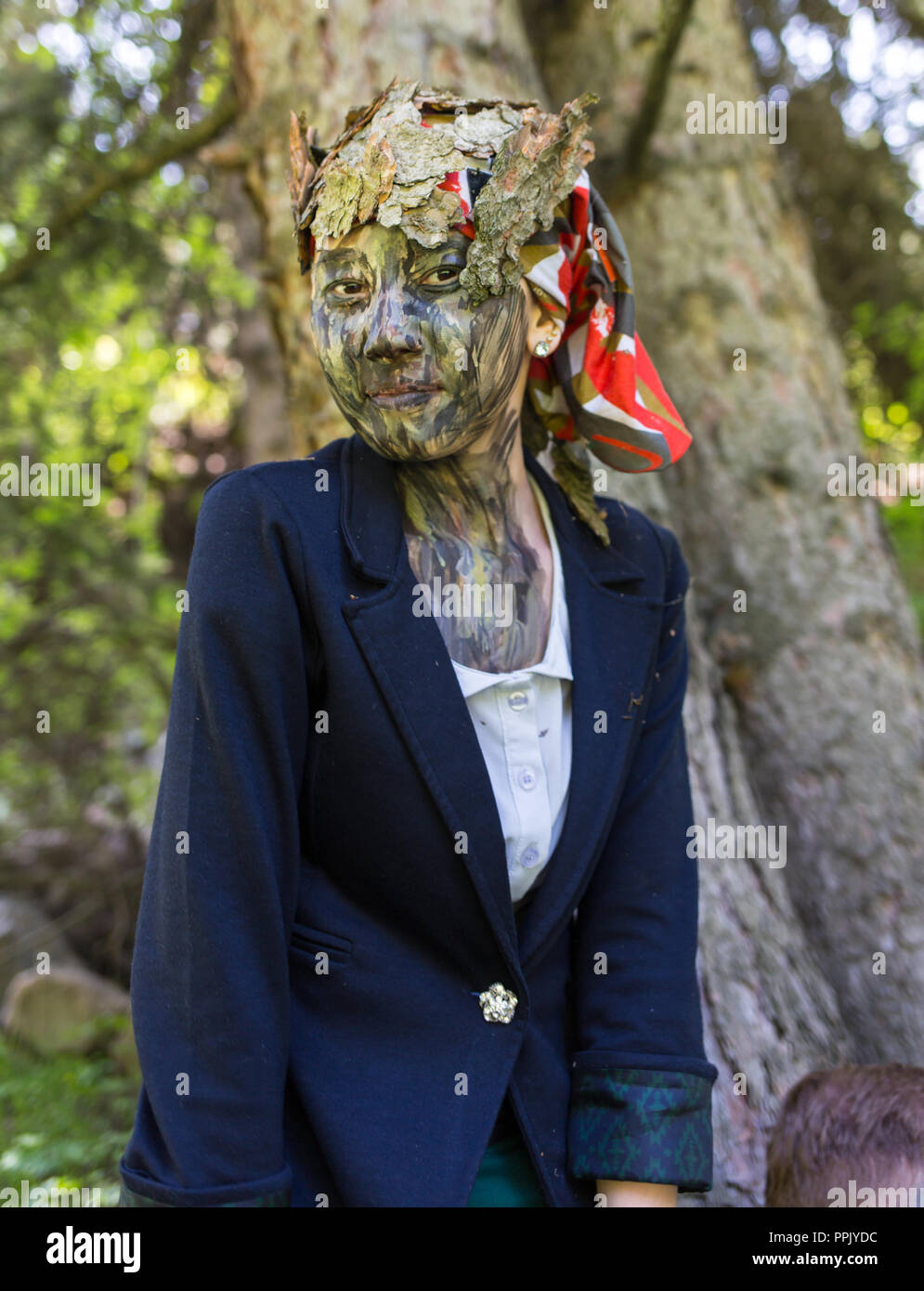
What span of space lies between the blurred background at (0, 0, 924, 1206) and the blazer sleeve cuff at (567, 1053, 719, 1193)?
25.0 inches

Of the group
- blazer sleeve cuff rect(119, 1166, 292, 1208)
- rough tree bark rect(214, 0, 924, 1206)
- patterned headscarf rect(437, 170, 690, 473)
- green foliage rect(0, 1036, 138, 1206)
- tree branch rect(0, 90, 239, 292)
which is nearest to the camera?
blazer sleeve cuff rect(119, 1166, 292, 1208)

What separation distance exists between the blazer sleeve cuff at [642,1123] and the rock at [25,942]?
4.10 meters

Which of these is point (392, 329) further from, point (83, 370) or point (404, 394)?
point (83, 370)

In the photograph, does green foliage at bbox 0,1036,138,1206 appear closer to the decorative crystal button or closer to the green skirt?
the green skirt

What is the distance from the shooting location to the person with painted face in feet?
4.67

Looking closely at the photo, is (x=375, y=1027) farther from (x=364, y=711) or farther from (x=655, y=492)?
(x=655, y=492)

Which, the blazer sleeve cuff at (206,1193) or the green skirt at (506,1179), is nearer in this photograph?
the blazer sleeve cuff at (206,1193)

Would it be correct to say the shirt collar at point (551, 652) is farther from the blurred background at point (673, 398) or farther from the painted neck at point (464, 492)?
the blurred background at point (673, 398)

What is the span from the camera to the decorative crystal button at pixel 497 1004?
1.60m

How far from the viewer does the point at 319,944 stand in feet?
5.10

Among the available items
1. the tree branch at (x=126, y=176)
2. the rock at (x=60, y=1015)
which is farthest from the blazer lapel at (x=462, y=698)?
the rock at (x=60, y=1015)

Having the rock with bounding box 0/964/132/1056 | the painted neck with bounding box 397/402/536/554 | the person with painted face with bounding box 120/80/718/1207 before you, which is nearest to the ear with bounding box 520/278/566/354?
the person with painted face with bounding box 120/80/718/1207

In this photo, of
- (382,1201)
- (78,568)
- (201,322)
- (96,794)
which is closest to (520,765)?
(382,1201)

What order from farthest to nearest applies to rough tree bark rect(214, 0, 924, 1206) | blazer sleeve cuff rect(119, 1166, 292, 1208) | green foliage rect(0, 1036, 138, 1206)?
1. green foliage rect(0, 1036, 138, 1206)
2. rough tree bark rect(214, 0, 924, 1206)
3. blazer sleeve cuff rect(119, 1166, 292, 1208)
